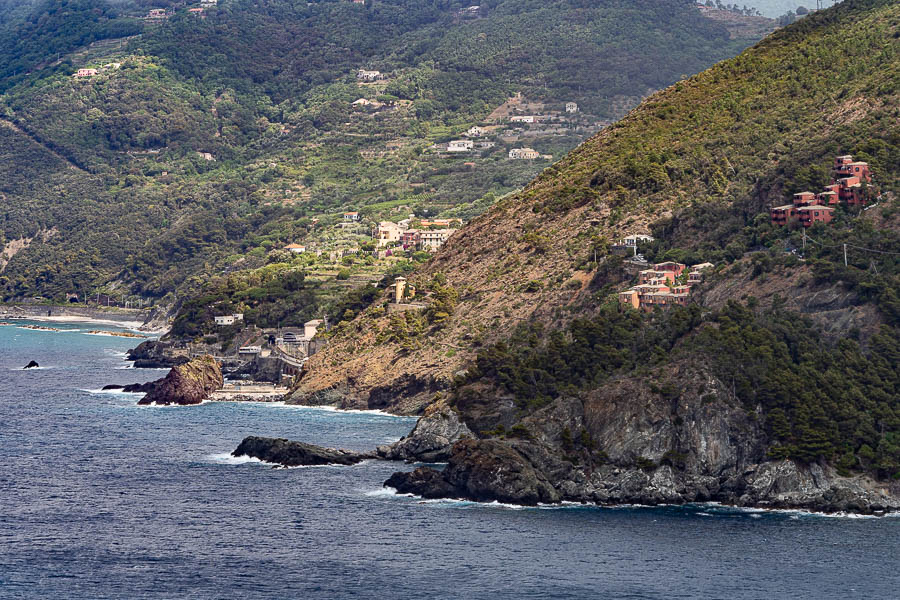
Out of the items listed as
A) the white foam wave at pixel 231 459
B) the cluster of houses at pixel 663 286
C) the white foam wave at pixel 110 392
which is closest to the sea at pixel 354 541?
the white foam wave at pixel 231 459

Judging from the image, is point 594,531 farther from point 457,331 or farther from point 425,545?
point 457,331

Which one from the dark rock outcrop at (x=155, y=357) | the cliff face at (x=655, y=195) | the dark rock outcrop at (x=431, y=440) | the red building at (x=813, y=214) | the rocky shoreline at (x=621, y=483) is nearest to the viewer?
the rocky shoreline at (x=621, y=483)

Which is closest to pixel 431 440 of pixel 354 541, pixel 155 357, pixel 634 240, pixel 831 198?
pixel 354 541

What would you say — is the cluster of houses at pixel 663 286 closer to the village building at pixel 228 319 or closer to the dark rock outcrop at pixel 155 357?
the dark rock outcrop at pixel 155 357

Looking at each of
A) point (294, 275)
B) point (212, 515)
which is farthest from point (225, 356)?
point (212, 515)

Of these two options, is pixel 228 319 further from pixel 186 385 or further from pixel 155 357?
pixel 186 385

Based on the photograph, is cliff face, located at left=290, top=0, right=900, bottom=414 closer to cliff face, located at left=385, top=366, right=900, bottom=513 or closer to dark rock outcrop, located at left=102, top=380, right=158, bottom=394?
dark rock outcrop, located at left=102, top=380, right=158, bottom=394
